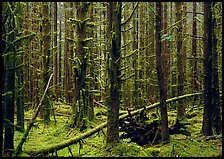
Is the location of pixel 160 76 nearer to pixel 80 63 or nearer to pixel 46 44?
pixel 80 63

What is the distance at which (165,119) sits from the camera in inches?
396

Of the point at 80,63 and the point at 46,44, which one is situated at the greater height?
the point at 46,44

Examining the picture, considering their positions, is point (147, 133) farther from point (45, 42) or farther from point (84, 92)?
point (45, 42)

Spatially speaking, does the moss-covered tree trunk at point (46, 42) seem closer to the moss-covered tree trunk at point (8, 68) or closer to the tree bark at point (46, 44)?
the tree bark at point (46, 44)

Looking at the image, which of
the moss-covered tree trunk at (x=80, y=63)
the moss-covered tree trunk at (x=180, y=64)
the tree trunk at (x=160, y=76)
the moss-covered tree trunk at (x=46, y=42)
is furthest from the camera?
the moss-covered tree trunk at (x=46, y=42)

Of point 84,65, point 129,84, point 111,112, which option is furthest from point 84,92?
point 129,84

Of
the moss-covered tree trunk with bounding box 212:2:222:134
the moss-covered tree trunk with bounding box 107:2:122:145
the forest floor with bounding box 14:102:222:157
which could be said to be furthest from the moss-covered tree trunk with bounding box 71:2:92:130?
the moss-covered tree trunk with bounding box 212:2:222:134

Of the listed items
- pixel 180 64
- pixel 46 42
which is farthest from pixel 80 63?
pixel 180 64

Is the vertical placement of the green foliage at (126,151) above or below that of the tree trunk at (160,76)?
below

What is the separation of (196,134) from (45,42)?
8.66m

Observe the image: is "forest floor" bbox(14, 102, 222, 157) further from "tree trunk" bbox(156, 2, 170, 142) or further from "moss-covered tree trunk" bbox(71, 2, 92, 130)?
"moss-covered tree trunk" bbox(71, 2, 92, 130)

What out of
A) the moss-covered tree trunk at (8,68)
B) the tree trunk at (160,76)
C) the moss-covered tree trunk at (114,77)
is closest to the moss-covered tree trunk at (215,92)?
the tree trunk at (160,76)

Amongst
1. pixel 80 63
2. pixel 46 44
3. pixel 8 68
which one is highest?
pixel 46 44

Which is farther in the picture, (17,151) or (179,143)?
(179,143)
